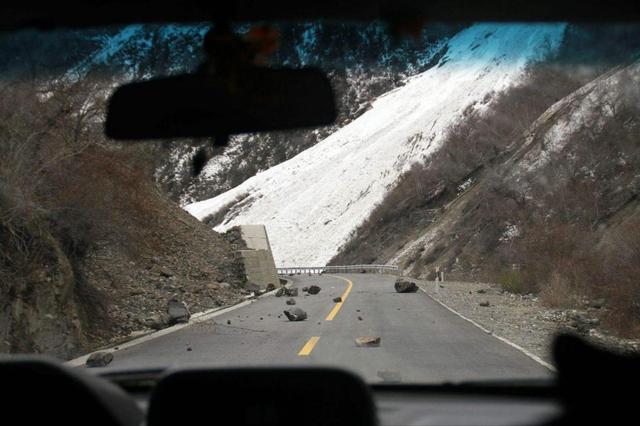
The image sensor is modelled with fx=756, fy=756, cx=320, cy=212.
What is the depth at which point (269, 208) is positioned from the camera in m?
46.5

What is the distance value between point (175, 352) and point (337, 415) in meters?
10.4

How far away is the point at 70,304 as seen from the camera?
1343cm

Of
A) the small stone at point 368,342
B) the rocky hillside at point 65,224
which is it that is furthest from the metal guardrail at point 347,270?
the small stone at point 368,342

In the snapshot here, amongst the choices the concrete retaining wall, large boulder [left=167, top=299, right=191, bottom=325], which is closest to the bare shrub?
large boulder [left=167, top=299, right=191, bottom=325]

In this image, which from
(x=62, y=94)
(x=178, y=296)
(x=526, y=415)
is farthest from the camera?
(x=178, y=296)

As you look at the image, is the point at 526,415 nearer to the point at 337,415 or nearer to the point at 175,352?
the point at 337,415

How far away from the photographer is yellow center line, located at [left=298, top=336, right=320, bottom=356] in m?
11.9

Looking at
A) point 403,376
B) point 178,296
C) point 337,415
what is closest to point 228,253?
point 178,296

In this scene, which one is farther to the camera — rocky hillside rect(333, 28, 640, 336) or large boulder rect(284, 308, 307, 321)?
rocky hillside rect(333, 28, 640, 336)

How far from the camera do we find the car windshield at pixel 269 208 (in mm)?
5840

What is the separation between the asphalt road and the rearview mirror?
309 centimetres

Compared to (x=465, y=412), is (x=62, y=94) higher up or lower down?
higher up

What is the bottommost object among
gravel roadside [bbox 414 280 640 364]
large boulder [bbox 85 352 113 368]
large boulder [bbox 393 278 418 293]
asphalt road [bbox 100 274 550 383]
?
gravel roadside [bbox 414 280 640 364]

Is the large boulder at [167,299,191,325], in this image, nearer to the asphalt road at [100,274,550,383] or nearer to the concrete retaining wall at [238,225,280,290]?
the asphalt road at [100,274,550,383]
